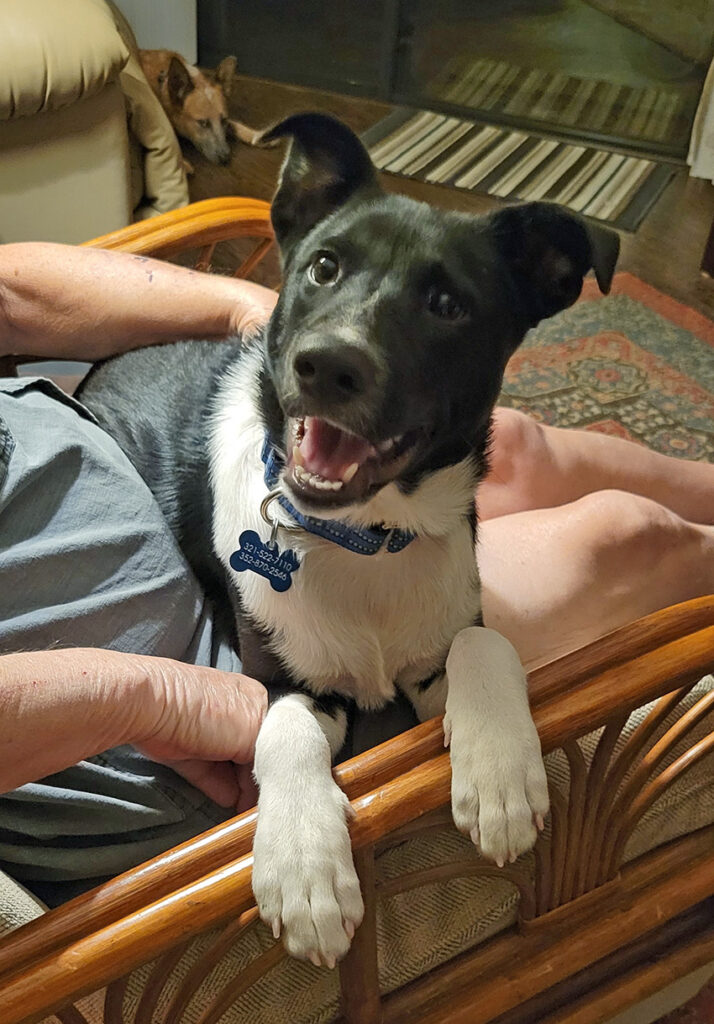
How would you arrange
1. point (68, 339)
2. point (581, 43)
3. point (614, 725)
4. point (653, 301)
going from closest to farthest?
point (614, 725) → point (68, 339) → point (653, 301) → point (581, 43)

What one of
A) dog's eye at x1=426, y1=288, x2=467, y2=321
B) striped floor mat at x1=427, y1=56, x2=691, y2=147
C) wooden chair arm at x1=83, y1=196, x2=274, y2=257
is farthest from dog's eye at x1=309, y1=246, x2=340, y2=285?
striped floor mat at x1=427, y1=56, x2=691, y2=147

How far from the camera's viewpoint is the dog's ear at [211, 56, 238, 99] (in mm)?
4129

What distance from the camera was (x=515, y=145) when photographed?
13.0ft

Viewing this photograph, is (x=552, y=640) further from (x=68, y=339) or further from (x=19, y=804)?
(x=68, y=339)

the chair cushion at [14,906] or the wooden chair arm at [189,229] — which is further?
the wooden chair arm at [189,229]

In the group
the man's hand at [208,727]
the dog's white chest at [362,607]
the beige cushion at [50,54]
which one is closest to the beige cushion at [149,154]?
the beige cushion at [50,54]

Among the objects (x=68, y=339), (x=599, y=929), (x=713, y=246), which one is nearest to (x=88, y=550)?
(x=68, y=339)

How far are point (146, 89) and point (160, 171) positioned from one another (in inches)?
10.9

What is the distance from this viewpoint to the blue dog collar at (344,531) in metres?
1.07

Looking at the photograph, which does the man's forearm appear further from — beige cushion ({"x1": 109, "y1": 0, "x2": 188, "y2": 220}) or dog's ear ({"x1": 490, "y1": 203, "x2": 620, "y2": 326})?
beige cushion ({"x1": 109, "y1": 0, "x2": 188, "y2": 220})

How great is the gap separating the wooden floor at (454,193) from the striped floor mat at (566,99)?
0.29 meters

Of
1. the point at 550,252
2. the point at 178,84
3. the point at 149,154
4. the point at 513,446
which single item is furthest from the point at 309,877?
the point at 178,84

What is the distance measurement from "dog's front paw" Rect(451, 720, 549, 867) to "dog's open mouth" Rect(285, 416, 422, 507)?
0.92 feet

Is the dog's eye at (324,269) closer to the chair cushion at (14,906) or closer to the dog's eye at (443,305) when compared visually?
the dog's eye at (443,305)
